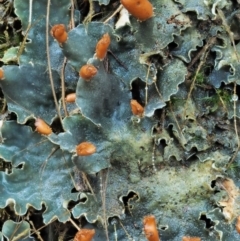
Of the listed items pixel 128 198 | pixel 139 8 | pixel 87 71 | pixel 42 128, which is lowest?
pixel 128 198

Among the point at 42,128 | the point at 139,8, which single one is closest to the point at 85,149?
the point at 42,128

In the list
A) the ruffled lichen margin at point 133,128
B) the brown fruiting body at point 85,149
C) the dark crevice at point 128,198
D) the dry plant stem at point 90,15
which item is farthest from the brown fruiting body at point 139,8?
the dark crevice at point 128,198

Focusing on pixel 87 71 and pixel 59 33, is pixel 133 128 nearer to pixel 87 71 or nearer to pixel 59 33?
pixel 87 71

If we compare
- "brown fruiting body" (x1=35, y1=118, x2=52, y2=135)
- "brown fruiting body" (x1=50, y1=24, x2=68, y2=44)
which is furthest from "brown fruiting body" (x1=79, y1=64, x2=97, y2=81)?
"brown fruiting body" (x1=35, y1=118, x2=52, y2=135)

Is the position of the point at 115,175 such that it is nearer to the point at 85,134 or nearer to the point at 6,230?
the point at 85,134

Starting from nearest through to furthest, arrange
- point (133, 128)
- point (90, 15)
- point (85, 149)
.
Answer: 1. point (85, 149)
2. point (133, 128)
3. point (90, 15)

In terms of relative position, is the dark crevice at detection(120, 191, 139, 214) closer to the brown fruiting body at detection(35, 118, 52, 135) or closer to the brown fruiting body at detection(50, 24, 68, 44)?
the brown fruiting body at detection(35, 118, 52, 135)

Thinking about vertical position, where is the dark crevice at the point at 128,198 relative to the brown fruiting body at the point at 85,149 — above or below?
below

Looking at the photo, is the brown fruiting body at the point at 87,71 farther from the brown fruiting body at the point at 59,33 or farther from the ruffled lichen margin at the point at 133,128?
the brown fruiting body at the point at 59,33
